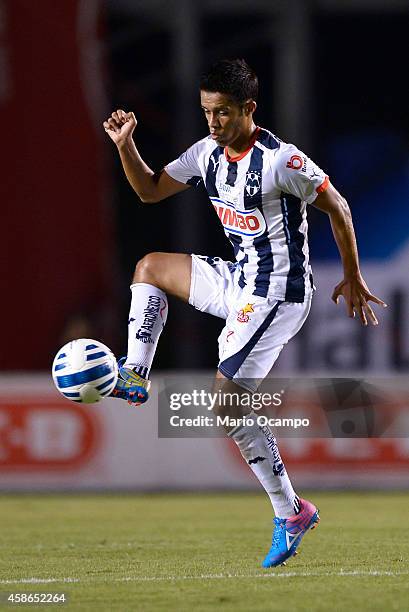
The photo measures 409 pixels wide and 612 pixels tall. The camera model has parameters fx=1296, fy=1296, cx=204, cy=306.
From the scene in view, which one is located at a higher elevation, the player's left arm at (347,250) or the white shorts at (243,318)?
the player's left arm at (347,250)

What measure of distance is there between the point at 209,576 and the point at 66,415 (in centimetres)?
623

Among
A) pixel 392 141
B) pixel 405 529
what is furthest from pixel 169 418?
pixel 392 141

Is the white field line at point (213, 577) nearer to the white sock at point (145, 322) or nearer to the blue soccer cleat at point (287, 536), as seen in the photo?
the blue soccer cleat at point (287, 536)

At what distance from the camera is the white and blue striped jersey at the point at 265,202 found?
6.96 meters

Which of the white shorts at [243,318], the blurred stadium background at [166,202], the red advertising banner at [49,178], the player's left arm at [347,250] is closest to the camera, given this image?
the player's left arm at [347,250]

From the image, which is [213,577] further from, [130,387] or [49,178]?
[49,178]

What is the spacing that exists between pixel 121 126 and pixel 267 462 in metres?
2.09

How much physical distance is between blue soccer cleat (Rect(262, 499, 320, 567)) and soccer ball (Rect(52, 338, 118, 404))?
1315 mm

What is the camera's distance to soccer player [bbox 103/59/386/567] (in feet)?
22.9

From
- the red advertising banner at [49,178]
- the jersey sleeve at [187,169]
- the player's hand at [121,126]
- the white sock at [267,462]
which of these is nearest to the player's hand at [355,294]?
the white sock at [267,462]

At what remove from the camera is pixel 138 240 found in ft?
68.6

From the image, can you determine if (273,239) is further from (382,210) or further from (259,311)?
(382,210)

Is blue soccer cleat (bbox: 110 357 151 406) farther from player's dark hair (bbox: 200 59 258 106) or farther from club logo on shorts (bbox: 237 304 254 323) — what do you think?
player's dark hair (bbox: 200 59 258 106)

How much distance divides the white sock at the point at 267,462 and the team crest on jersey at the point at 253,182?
1246mm
